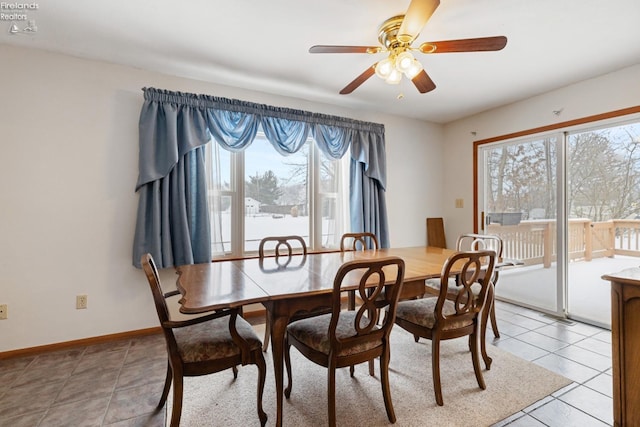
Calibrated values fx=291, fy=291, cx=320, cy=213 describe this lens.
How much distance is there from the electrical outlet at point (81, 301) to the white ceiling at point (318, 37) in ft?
6.83

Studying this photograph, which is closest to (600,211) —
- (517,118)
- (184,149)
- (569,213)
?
(569,213)

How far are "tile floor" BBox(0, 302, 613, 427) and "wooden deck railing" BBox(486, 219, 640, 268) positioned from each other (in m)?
Answer: 0.79

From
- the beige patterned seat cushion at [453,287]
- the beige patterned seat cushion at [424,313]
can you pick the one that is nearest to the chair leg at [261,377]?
the beige patterned seat cushion at [424,313]

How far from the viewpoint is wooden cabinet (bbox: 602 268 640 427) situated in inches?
53.5

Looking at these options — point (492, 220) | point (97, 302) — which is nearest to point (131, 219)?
→ point (97, 302)

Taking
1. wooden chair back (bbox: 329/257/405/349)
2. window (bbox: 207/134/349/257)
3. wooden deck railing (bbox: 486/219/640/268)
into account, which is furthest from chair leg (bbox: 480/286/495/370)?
window (bbox: 207/134/349/257)

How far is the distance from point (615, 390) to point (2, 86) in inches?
177

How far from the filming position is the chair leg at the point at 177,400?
140cm

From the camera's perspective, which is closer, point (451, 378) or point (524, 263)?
point (451, 378)

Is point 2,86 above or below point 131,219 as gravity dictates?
above

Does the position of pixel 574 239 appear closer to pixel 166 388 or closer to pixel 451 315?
pixel 451 315

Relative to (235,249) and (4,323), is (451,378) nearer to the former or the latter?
(235,249)

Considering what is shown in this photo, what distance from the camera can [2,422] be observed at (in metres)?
1.62

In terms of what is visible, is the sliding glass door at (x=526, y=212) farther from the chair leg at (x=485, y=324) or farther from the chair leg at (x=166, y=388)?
the chair leg at (x=166, y=388)
